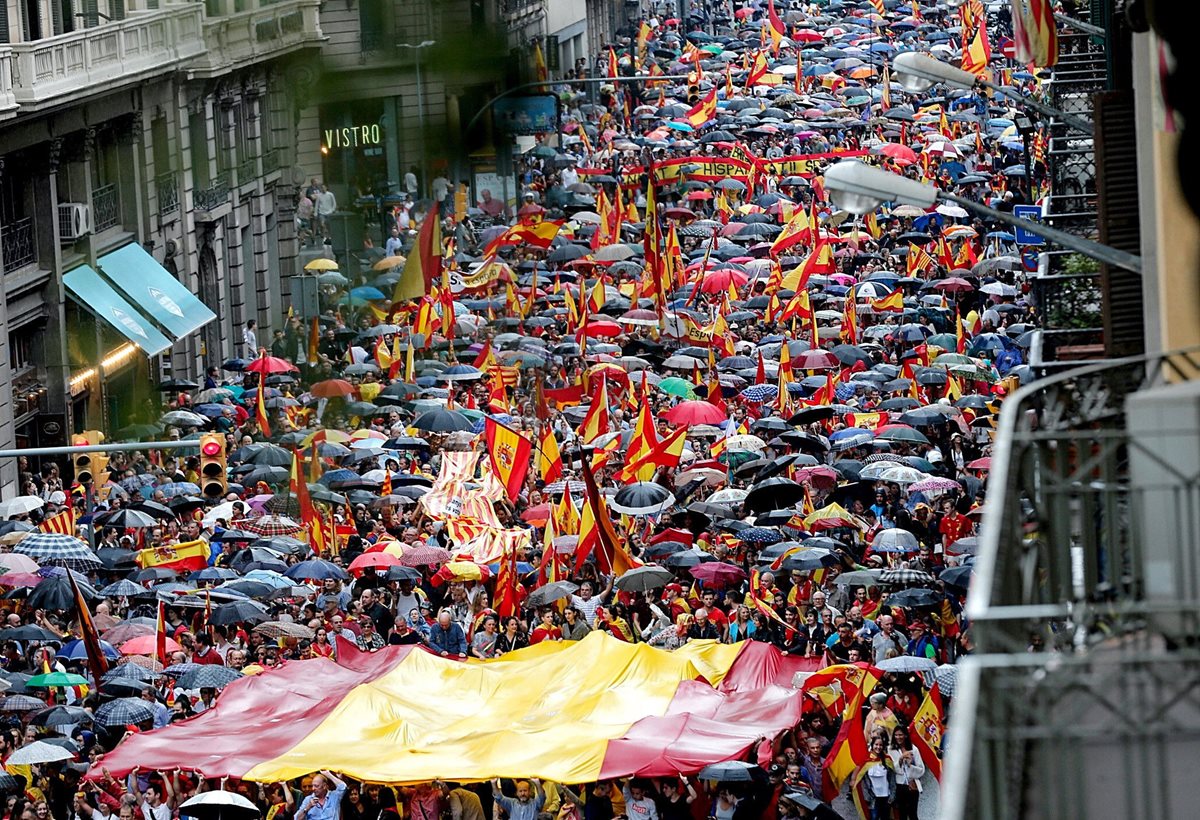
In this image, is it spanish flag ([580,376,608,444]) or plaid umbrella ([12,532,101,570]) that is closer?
plaid umbrella ([12,532,101,570])

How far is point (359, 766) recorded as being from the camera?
1955 centimetres

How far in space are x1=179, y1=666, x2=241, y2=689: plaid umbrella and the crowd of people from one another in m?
0.04

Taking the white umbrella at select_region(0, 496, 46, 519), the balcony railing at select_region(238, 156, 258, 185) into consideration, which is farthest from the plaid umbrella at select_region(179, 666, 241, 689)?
the balcony railing at select_region(238, 156, 258, 185)

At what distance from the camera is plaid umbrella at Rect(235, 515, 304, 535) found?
96.7 feet

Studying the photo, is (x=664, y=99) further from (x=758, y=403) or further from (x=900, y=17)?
(x=758, y=403)

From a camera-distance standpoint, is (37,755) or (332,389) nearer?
(37,755)

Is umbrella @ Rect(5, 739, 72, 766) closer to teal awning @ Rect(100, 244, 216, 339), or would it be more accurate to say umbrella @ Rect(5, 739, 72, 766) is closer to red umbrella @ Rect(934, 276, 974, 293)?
red umbrella @ Rect(934, 276, 974, 293)

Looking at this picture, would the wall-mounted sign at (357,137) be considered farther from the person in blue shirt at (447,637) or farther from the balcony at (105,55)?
the person in blue shirt at (447,637)

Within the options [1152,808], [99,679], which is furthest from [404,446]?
[1152,808]

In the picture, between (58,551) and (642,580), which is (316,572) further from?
(642,580)

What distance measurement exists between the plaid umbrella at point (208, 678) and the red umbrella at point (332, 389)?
607 inches

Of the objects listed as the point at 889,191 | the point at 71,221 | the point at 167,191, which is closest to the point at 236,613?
the point at 889,191

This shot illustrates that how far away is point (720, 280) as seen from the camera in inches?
1720

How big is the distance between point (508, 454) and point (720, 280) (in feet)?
51.7
